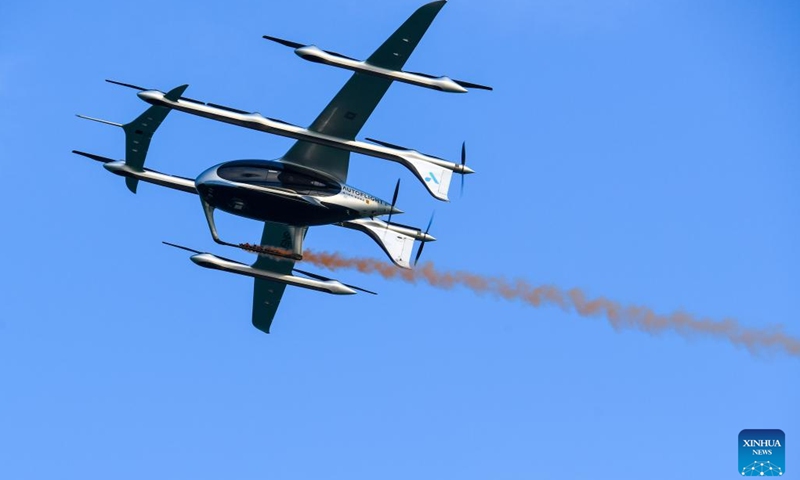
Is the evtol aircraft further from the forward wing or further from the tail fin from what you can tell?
the forward wing

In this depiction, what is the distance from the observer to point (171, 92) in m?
71.6

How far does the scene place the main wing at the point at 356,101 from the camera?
7062 centimetres

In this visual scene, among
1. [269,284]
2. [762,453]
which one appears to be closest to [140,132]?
[269,284]

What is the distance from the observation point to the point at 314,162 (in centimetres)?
7619

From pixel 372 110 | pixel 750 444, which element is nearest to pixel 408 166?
pixel 372 110

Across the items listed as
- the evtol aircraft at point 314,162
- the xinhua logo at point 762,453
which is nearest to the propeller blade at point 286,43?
the evtol aircraft at point 314,162

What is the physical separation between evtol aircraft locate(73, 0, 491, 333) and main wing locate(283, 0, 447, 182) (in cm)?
5

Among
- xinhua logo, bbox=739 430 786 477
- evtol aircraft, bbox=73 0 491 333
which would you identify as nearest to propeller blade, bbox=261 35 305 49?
evtol aircraft, bbox=73 0 491 333

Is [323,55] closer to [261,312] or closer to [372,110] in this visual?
[372,110]

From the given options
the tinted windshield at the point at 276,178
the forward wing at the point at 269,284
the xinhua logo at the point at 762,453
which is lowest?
the xinhua logo at the point at 762,453

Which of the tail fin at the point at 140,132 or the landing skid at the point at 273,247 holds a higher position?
the tail fin at the point at 140,132

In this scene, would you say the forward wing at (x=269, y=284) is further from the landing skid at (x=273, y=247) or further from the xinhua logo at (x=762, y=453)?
the xinhua logo at (x=762, y=453)

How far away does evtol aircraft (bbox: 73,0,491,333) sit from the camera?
71.1m

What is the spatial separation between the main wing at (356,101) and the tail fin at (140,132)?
693 cm
